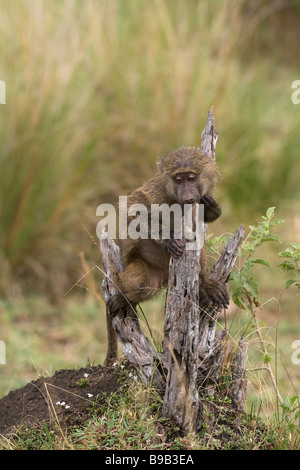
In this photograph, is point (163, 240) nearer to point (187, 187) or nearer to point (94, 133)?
point (187, 187)

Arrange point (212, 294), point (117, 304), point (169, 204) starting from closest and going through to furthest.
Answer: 1. point (212, 294)
2. point (117, 304)
3. point (169, 204)

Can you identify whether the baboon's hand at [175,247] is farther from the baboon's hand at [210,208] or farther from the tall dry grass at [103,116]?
the tall dry grass at [103,116]

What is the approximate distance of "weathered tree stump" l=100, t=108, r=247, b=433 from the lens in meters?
3.52

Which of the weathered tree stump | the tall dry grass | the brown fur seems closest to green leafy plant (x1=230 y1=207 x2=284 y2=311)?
the weathered tree stump

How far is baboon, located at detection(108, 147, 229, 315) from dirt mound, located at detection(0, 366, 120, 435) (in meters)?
0.40

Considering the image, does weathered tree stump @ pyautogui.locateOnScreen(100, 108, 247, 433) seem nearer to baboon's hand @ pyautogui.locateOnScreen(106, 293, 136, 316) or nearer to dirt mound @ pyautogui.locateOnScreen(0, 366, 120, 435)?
baboon's hand @ pyautogui.locateOnScreen(106, 293, 136, 316)

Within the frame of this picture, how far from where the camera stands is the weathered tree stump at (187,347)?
3516mm

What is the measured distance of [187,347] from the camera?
3.51m

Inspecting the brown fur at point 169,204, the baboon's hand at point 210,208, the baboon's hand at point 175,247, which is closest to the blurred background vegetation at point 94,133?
the brown fur at point 169,204

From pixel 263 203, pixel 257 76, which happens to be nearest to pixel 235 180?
pixel 263 203

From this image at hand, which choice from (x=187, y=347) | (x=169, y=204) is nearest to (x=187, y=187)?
(x=169, y=204)

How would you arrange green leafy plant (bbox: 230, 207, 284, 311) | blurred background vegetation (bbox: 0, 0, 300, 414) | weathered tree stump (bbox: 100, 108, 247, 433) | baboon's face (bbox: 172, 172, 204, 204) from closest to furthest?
weathered tree stump (bbox: 100, 108, 247, 433)
green leafy plant (bbox: 230, 207, 284, 311)
baboon's face (bbox: 172, 172, 204, 204)
blurred background vegetation (bbox: 0, 0, 300, 414)

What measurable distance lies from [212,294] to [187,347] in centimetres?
56

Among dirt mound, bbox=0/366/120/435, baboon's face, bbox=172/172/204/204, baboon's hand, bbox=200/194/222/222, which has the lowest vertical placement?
dirt mound, bbox=0/366/120/435
